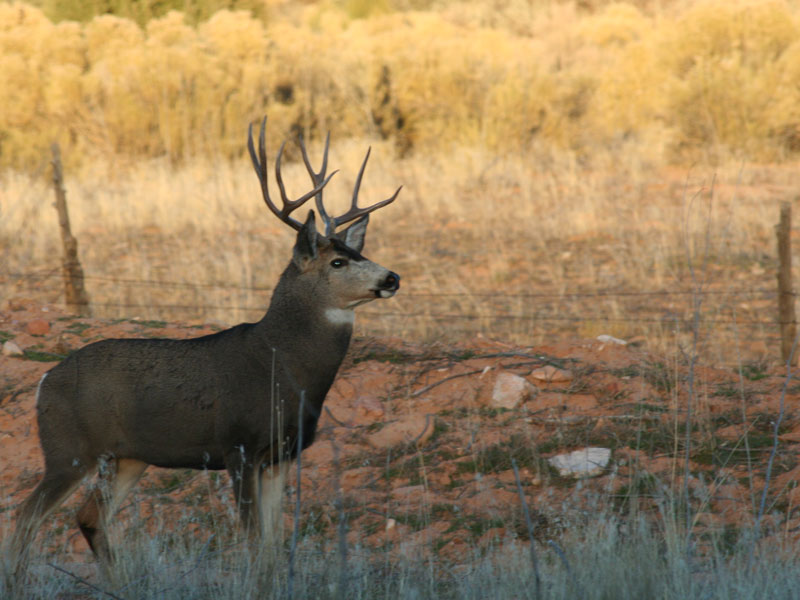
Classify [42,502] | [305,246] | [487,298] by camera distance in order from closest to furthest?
[42,502]
[305,246]
[487,298]

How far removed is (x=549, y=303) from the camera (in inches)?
495

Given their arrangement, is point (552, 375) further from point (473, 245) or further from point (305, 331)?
point (473, 245)

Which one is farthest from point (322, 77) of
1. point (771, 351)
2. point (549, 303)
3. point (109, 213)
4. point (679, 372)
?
point (679, 372)

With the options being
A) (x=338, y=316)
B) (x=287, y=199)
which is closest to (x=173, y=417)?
(x=338, y=316)

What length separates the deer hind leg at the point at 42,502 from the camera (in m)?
5.13

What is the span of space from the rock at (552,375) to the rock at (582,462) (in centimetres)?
113

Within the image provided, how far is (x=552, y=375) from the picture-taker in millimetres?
8172

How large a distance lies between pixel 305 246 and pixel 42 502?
1.96 m

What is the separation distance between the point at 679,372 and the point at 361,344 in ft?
9.04

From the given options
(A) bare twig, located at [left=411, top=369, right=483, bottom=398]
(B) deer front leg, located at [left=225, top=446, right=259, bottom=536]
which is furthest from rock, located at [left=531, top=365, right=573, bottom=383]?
(B) deer front leg, located at [left=225, top=446, right=259, bottom=536]

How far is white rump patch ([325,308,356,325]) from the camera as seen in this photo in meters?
5.82

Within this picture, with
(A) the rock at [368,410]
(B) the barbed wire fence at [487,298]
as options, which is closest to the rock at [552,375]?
(A) the rock at [368,410]

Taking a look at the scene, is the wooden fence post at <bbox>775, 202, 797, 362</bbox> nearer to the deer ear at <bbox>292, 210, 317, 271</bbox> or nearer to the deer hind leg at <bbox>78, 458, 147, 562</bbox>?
the deer ear at <bbox>292, 210, 317, 271</bbox>

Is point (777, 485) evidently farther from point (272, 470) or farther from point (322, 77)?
point (322, 77)
